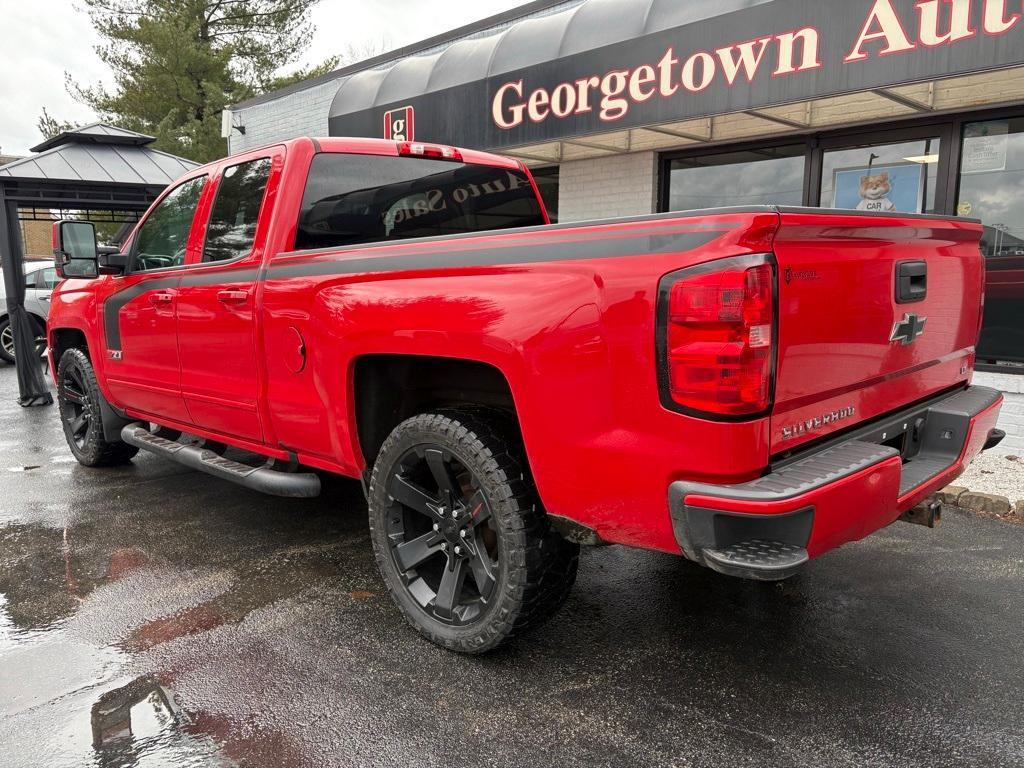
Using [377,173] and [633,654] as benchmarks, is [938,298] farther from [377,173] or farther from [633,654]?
[377,173]

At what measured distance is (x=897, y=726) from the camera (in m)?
2.45

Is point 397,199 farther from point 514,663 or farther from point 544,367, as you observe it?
point 514,663

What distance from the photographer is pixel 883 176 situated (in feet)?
23.4

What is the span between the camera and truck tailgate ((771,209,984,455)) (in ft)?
7.09

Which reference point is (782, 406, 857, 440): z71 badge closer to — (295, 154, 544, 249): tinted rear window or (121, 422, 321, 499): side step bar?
(295, 154, 544, 249): tinted rear window

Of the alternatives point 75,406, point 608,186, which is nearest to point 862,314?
point 75,406

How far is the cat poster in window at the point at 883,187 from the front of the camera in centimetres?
694

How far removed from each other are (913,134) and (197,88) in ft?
78.0

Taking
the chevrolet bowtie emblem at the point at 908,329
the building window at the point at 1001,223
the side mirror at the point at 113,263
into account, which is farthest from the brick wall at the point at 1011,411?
the side mirror at the point at 113,263

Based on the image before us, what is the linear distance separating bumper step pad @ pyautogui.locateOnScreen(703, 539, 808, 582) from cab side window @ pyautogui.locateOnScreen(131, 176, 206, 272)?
339 cm

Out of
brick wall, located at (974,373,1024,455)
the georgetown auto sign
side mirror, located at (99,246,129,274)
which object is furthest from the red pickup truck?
brick wall, located at (974,373,1024,455)

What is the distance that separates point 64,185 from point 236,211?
5.93 metres

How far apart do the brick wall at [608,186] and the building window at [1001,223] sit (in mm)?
3176

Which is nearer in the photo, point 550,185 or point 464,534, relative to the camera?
point 464,534
